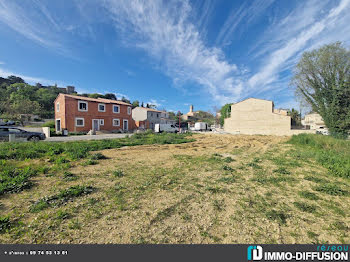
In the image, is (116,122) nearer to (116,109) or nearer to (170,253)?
(116,109)

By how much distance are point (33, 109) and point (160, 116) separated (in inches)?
1291

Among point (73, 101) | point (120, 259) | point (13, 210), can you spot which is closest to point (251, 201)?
point (120, 259)

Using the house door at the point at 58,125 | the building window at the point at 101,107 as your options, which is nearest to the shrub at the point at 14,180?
the building window at the point at 101,107

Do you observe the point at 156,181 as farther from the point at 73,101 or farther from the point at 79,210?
the point at 73,101

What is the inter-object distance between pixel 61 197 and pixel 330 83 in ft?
106

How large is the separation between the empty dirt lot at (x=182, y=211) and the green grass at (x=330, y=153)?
1.25 metres

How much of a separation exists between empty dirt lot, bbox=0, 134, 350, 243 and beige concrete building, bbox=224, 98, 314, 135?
28.7 meters

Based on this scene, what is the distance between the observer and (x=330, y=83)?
1969 cm

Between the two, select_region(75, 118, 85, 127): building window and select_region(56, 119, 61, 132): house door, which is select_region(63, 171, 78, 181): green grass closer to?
select_region(75, 118, 85, 127): building window

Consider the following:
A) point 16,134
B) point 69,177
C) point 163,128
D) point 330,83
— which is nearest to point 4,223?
point 69,177

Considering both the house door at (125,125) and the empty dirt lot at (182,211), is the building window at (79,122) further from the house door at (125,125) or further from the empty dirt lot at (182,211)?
the empty dirt lot at (182,211)

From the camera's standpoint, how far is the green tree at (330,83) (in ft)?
60.3

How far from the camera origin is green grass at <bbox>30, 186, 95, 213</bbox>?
113 inches

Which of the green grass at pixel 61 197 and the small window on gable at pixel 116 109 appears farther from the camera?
the small window on gable at pixel 116 109
